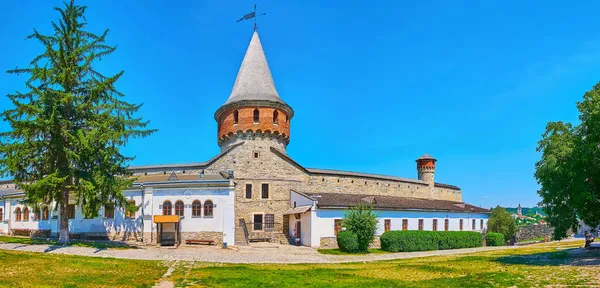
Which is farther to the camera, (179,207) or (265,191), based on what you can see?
(265,191)

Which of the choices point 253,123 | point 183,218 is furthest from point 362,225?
point 253,123

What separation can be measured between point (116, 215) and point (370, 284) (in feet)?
72.6

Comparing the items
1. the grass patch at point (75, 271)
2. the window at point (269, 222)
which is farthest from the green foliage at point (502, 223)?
the grass patch at point (75, 271)

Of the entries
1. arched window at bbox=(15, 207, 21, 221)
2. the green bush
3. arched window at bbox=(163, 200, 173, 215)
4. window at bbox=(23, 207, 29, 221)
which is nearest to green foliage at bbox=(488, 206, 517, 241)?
the green bush

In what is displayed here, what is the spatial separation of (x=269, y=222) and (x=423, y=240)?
39.8 feet

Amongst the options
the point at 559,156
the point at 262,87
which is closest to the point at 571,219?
the point at 559,156

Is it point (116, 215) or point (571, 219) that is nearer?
point (571, 219)

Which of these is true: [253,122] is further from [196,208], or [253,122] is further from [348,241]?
[348,241]

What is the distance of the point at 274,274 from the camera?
17234 mm

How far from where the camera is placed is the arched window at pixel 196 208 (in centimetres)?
3020

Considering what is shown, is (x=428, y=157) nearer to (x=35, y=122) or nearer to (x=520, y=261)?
(x=520, y=261)

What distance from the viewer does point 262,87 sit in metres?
38.8

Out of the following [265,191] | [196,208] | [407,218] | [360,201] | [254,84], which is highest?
[254,84]

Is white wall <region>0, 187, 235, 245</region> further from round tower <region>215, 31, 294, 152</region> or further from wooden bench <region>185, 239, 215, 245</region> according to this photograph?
round tower <region>215, 31, 294, 152</region>
